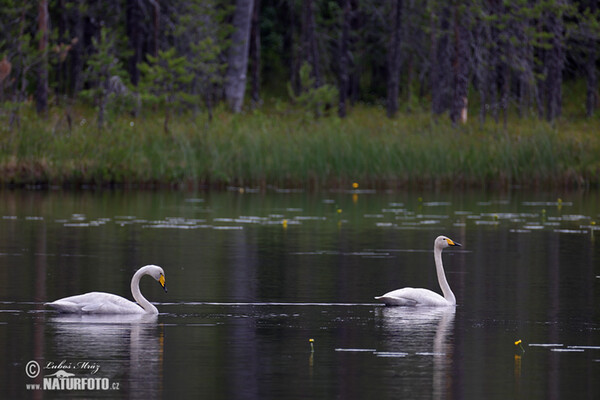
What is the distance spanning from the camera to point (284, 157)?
99.3ft

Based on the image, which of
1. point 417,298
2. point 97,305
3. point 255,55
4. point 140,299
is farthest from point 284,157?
point 255,55

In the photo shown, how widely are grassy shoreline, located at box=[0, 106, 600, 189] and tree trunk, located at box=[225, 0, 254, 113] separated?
1373 centimetres

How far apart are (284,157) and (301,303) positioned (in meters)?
17.2

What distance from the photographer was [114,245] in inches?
747

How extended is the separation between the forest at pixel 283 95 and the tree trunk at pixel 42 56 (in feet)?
0.18

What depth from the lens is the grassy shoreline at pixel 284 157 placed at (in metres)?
29.6

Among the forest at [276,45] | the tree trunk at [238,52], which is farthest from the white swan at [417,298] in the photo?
the tree trunk at [238,52]

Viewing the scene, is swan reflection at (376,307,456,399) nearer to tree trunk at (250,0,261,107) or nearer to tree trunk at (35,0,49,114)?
tree trunk at (35,0,49,114)

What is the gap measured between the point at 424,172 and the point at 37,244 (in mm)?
13522

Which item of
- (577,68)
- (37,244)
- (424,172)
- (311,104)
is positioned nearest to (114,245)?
(37,244)

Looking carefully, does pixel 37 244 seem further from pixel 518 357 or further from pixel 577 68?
pixel 577 68

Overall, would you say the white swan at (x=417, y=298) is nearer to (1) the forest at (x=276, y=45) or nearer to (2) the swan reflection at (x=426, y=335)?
(2) the swan reflection at (x=426, y=335)

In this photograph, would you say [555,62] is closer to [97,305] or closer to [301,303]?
[301,303]

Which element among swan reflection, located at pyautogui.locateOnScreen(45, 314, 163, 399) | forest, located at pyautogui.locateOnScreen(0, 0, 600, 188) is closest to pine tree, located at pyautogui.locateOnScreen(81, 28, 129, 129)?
forest, located at pyautogui.locateOnScreen(0, 0, 600, 188)
